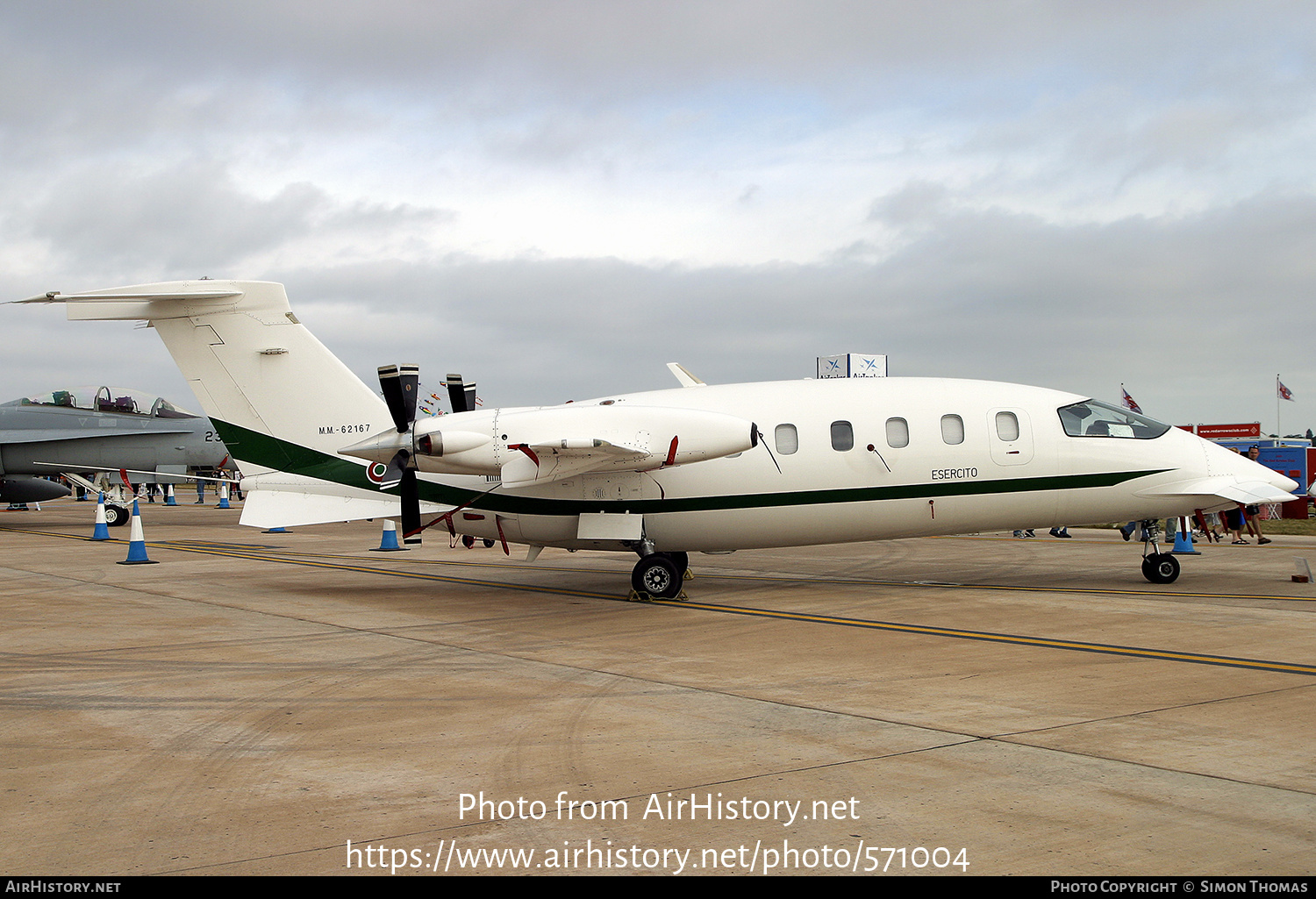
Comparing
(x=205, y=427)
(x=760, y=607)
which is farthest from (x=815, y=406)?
(x=205, y=427)

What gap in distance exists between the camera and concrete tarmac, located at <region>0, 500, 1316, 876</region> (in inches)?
190

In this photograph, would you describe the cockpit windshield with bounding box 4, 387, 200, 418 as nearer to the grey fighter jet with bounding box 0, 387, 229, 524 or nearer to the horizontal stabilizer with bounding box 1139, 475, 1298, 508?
the grey fighter jet with bounding box 0, 387, 229, 524

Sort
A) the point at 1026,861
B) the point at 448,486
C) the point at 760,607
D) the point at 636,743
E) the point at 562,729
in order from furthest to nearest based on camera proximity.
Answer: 1. the point at 448,486
2. the point at 760,607
3. the point at 562,729
4. the point at 636,743
5. the point at 1026,861

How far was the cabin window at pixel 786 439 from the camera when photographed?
1509 centimetres

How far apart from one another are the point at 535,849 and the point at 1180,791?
357 cm

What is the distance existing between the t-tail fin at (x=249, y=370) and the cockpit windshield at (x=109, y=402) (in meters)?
18.6

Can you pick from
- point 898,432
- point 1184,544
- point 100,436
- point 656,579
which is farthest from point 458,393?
point 100,436

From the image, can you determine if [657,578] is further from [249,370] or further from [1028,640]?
[249,370]

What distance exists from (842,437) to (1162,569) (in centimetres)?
562

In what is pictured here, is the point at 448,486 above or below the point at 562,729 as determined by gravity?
above

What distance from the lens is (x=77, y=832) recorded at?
5.09 m

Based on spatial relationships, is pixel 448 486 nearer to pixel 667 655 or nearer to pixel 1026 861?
pixel 667 655

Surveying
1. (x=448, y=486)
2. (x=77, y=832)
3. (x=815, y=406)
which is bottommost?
(x=77, y=832)

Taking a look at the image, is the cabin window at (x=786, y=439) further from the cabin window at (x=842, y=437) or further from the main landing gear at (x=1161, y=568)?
the main landing gear at (x=1161, y=568)
